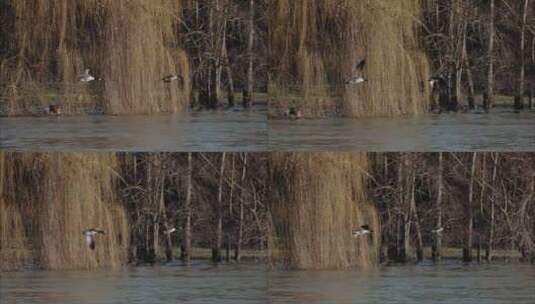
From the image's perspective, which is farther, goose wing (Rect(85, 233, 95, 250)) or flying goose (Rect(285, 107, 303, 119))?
goose wing (Rect(85, 233, 95, 250))

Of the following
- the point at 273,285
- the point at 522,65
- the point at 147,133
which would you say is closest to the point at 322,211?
the point at 273,285

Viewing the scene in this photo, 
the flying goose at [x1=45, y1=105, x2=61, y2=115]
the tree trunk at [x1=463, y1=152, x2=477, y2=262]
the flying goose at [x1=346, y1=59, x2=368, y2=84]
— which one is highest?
the flying goose at [x1=346, y1=59, x2=368, y2=84]

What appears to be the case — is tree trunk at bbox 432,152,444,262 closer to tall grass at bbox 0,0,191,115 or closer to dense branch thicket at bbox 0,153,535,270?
dense branch thicket at bbox 0,153,535,270

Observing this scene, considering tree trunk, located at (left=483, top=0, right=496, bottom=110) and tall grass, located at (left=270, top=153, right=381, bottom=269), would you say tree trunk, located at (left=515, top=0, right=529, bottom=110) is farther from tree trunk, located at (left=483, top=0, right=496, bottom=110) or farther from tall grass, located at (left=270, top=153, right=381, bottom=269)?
tall grass, located at (left=270, top=153, right=381, bottom=269)

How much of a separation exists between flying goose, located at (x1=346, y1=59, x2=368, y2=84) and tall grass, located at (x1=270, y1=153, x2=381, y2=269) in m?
0.35

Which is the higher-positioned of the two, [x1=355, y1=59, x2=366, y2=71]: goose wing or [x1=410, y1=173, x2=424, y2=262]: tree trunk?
[x1=355, y1=59, x2=366, y2=71]: goose wing

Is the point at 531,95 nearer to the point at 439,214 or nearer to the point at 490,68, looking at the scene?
the point at 490,68

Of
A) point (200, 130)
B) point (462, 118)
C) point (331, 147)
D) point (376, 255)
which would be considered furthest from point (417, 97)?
point (200, 130)

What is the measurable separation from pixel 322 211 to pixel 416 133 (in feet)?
1.85

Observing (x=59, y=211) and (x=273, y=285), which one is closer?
(x=273, y=285)

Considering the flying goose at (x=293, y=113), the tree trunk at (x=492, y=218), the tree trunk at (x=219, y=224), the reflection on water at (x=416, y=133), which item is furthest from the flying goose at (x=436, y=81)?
the tree trunk at (x=219, y=224)

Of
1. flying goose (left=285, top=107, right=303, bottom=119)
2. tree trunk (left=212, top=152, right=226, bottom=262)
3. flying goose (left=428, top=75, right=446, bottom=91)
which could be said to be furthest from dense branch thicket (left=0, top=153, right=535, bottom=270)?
flying goose (left=428, top=75, right=446, bottom=91)

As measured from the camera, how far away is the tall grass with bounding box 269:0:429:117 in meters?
4.03

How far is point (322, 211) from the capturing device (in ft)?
13.6
